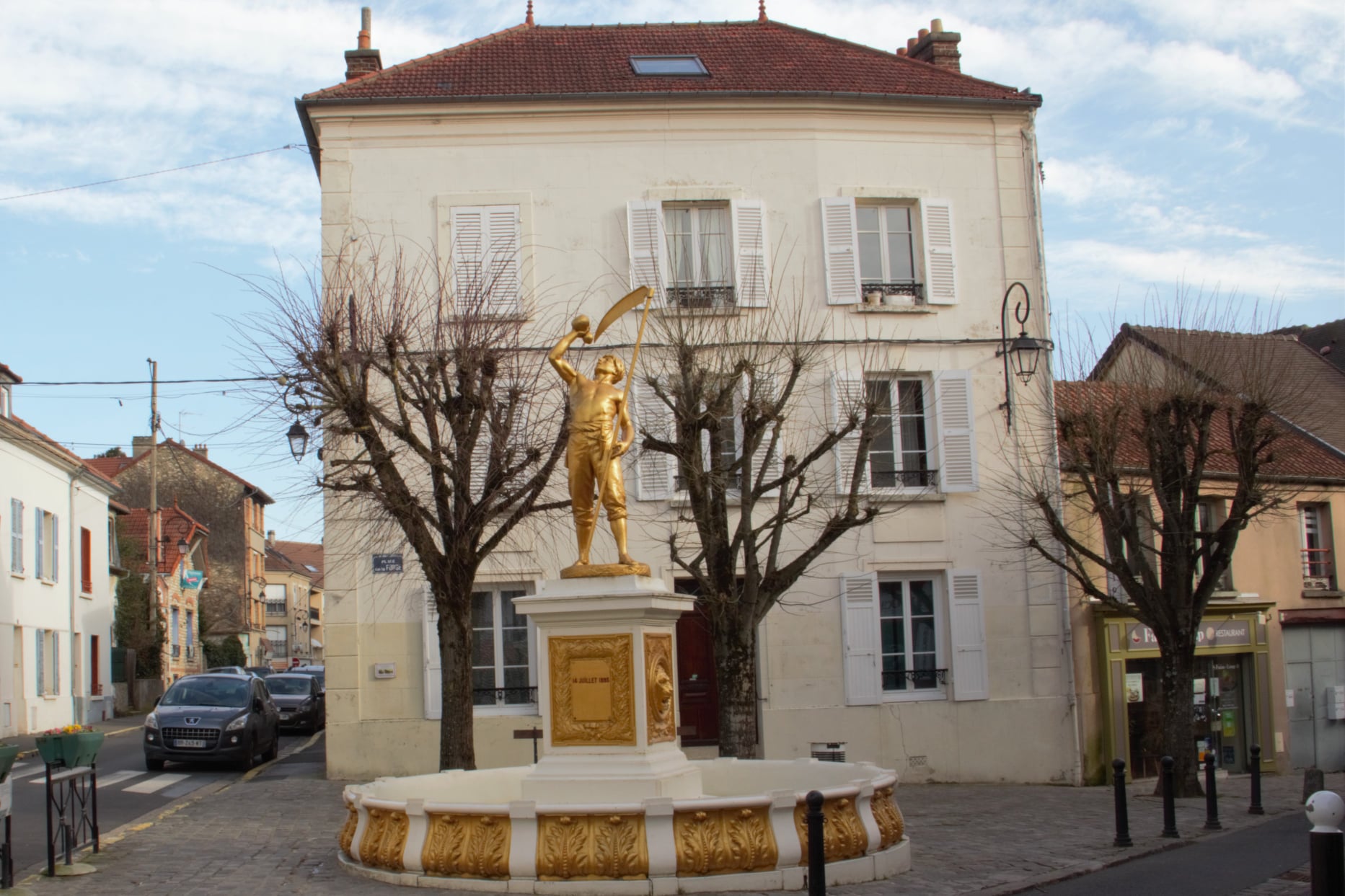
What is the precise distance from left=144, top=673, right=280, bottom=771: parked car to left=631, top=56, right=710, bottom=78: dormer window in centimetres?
1173

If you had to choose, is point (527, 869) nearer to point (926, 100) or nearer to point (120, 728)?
point (926, 100)

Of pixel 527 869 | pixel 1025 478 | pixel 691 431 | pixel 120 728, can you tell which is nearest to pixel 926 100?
pixel 1025 478

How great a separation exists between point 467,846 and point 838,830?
263cm

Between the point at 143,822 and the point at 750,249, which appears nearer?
the point at 143,822

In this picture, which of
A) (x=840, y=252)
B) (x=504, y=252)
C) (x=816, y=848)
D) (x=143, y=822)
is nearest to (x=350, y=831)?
(x=816, y=848)

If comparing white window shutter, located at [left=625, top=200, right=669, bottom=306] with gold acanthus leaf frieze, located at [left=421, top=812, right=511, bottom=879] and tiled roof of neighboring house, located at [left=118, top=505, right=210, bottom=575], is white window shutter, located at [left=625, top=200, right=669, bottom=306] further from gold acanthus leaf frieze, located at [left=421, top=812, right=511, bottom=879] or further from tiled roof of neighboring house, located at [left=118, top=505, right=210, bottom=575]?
tiled roof of neighboring house, located at [left=118, top=505, right=210, bottom=575]

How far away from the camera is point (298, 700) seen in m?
29.8

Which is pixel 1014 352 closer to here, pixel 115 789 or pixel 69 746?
pixel 69 746

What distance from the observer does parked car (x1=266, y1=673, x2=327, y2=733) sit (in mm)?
29578

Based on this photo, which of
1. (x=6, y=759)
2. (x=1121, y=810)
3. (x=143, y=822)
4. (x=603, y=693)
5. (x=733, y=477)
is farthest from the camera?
(x=733, y=477)

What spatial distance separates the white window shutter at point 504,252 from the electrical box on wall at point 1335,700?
15.8m

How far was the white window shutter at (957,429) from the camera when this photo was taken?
64.8 ft

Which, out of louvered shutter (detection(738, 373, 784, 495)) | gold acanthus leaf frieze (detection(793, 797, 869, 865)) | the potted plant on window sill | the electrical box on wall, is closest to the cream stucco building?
louvered shutter (detection(738, 373, 784, 495))

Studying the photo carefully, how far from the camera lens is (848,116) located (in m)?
20.3
